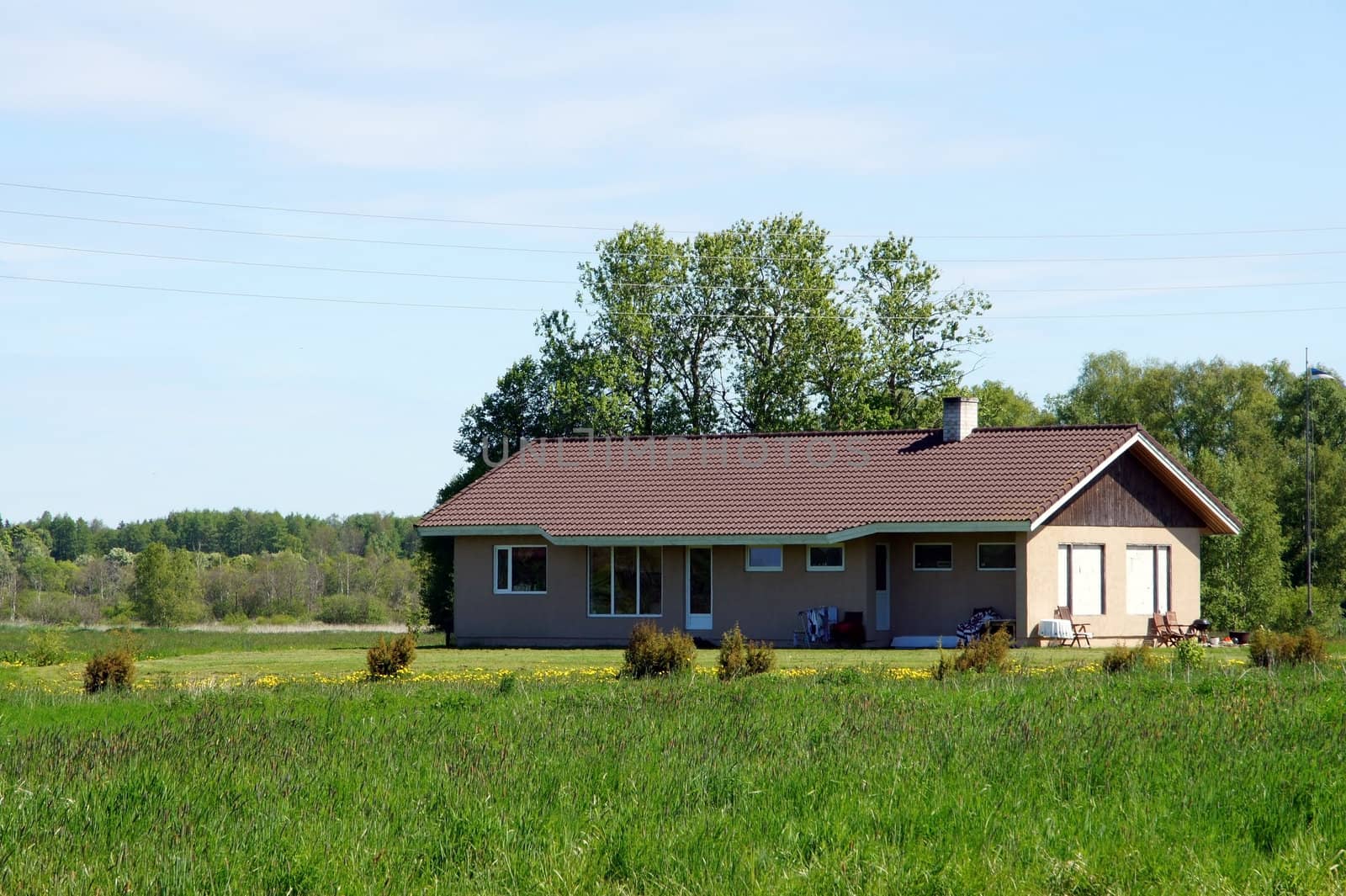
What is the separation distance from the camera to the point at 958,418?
33781 millimetres

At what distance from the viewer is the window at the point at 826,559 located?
102 feet

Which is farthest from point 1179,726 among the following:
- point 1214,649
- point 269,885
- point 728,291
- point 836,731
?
point 728,291

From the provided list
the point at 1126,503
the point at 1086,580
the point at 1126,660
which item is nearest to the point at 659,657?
the point at 1126,660

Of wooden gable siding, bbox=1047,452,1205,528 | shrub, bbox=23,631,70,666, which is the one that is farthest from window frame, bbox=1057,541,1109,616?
shrub, bbox=23,631,70,666

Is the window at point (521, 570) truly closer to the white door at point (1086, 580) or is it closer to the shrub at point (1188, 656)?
the white door at point (1086, 580)

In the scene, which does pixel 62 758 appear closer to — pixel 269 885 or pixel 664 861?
pixel 269 885

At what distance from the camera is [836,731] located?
12.9 m

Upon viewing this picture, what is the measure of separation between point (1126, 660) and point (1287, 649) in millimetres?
2629

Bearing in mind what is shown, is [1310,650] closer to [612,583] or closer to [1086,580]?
[1086,580]

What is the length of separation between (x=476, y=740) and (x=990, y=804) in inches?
181

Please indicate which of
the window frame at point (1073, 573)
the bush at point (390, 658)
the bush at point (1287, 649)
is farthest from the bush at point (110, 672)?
the window frame at point (1073, 573)

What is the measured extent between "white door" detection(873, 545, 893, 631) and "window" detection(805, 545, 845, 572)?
2.51ft

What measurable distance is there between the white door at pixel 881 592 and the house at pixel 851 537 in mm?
46

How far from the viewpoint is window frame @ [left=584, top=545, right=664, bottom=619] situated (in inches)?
1283
